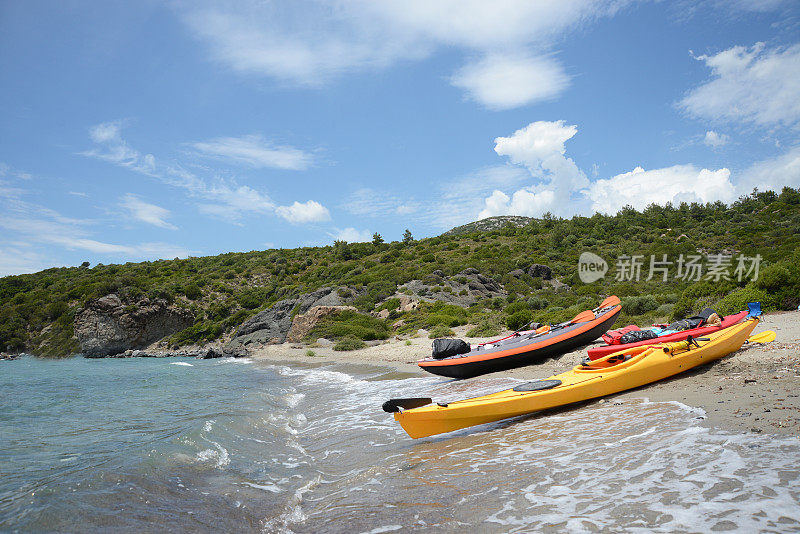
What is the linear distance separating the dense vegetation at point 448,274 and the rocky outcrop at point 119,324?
1113 millimetres

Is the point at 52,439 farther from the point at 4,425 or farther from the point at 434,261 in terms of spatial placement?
the point at 434,261

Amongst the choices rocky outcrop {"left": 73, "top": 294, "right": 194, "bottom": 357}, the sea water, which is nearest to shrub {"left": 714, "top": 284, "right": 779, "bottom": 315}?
the sea water

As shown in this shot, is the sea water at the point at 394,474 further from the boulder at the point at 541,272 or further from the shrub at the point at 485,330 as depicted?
the boulder at the point at 541,272

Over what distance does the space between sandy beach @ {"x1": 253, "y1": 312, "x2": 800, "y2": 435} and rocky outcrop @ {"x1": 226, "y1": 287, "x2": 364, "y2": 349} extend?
19971 mm

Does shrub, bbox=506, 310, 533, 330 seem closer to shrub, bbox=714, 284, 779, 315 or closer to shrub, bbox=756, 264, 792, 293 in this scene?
shrub, bbox=714, 284, 779, 315

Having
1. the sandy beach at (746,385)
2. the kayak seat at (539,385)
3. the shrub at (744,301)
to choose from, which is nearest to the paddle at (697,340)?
the sandy beach at (746,385)

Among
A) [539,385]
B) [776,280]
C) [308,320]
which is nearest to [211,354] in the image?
[308,320]

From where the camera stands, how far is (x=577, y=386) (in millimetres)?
6520

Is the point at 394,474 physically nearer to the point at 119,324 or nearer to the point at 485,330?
the point at 485,330

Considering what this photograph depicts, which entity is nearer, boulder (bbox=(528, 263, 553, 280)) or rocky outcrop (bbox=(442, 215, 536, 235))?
boulder (bbox=(528, 263, 553, 280))

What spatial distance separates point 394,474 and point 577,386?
3280 millimetres

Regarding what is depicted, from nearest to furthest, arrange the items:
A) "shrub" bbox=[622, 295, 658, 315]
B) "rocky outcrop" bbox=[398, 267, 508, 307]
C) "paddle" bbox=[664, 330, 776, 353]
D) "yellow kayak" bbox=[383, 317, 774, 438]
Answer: "yellow kayak" bbox=[383, 317, 774, 438]
"paddle" bbox=[664, 330, 776, 353]
"shrub" bbox=[622, 295, 658, 315]
"rocky outcrop" bbox=[398, 267, 508, 307]

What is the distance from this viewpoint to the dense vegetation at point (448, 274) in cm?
2202

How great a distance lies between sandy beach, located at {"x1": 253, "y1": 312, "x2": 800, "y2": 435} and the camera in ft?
15.5
